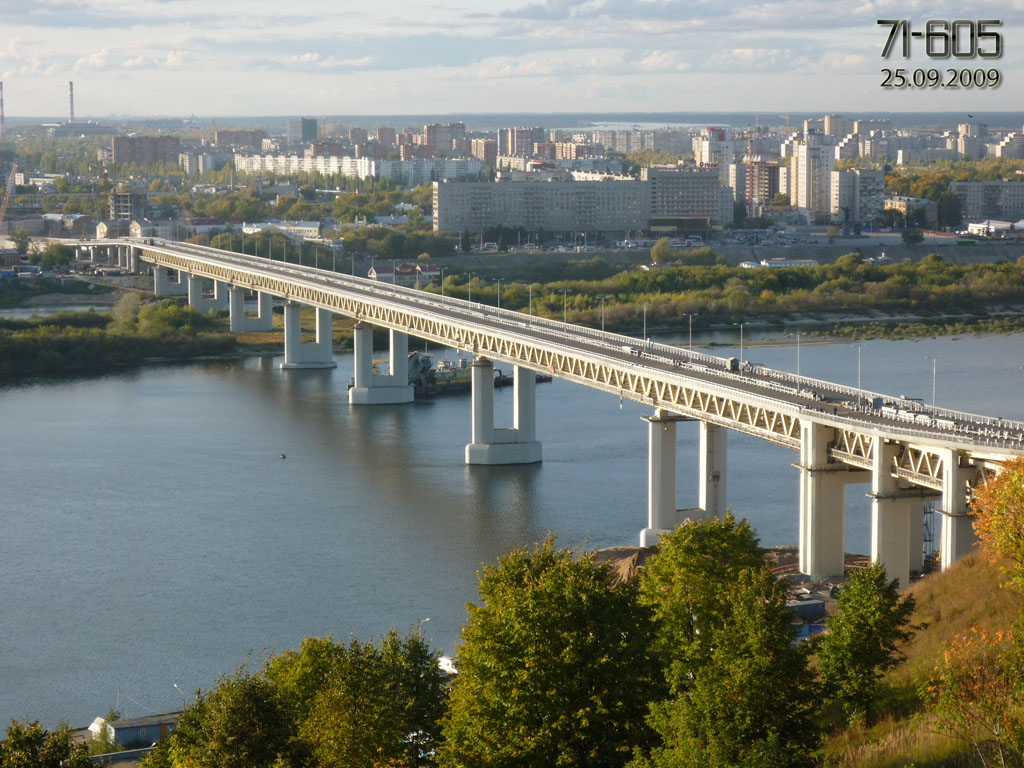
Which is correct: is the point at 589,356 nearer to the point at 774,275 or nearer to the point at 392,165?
the point at 774,275

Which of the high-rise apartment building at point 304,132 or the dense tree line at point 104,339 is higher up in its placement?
the high-rise apartment building at point 304,132

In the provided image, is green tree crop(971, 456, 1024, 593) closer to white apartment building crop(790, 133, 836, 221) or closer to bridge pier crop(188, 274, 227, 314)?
bridge pier crop(188, 274, 227, 314)

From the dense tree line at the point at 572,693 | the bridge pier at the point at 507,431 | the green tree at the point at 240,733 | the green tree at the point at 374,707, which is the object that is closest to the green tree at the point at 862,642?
the dense tree line at the point at 572,693

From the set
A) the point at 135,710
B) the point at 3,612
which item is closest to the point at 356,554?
the point at 3,612

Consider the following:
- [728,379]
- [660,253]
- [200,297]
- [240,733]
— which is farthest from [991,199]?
[240,733]

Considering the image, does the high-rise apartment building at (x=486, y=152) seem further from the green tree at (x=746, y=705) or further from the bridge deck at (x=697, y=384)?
the green tree at (x=746, y=705)

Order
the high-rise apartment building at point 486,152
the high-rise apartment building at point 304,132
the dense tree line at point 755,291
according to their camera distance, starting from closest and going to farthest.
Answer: the dense tree line at point 755,291 < the high-rise apartment building at point 486,152 < the high-rise apartment building at point 304,132
